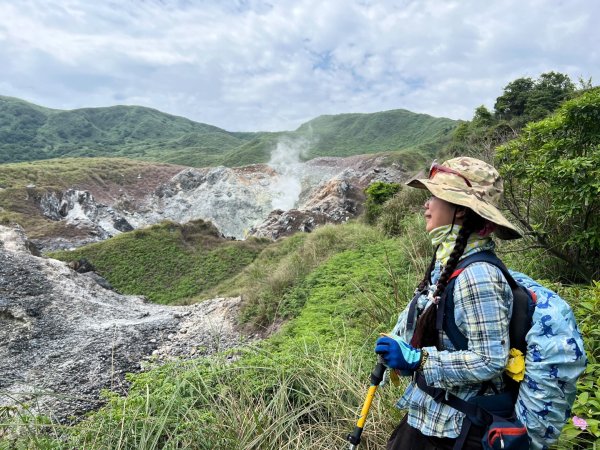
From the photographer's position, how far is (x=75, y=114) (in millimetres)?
147500

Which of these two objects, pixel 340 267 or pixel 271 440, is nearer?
pixel 271 440

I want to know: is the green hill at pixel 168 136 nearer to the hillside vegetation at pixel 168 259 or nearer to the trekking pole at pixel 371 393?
the hillside vegetation at pixel 168 259

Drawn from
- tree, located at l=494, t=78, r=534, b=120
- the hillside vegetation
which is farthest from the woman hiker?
tree, located at l=494, t=78, r=534, b=120

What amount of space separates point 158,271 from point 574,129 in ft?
68.3

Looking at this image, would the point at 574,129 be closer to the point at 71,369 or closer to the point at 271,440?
the point at 271,440

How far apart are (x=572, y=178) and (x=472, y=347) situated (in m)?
3.53

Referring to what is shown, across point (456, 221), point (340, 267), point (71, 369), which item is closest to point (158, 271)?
point (71, 369)

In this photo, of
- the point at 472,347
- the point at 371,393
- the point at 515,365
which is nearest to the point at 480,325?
the point at 472,347

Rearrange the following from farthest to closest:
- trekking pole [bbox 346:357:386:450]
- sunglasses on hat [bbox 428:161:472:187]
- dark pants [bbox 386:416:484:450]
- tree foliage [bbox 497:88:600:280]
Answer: tree foliage [bbox 497:88:600:280]
trekking pole [bbox 346:357:386:450]
sunglasses on hat [bbox 428:161:472:187]
dark pants [bbox 386:416:484:450]

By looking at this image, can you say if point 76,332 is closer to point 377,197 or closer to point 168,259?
point 168,259

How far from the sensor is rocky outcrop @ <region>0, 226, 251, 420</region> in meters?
8.41

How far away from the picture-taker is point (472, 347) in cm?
145

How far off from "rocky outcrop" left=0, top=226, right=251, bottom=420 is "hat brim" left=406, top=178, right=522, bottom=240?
569 cm

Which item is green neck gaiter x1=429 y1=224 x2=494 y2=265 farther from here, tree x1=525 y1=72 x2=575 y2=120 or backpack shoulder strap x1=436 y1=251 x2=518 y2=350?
tree x1=525 y1=72 x2=575 y2=120
